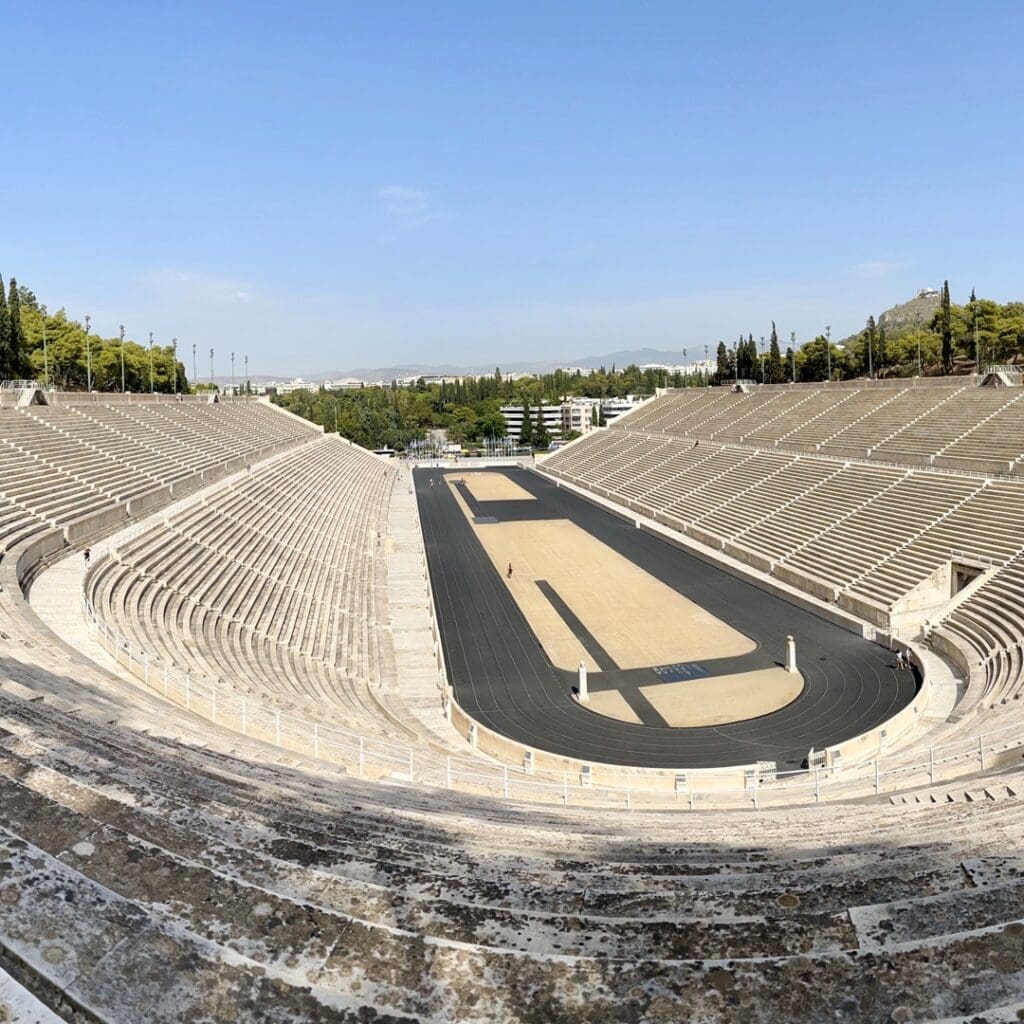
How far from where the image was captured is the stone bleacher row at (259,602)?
14344 mm

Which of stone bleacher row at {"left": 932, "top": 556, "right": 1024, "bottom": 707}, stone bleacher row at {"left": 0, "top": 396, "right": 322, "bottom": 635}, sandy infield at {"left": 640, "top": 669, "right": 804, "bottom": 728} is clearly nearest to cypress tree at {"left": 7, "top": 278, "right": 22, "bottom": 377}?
stone bleacher row at {"left": 0, "top": 396, "right": 322, "bottom": 635}

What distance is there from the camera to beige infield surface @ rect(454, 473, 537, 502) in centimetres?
5406

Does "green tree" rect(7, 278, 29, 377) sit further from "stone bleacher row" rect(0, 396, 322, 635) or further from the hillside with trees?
"stone bleacher row" rect(0, 396, 322, 635)

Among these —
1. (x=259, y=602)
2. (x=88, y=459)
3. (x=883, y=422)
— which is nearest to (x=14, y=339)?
(x=88, y=459)

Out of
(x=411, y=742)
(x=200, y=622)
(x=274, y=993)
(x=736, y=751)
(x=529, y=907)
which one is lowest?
(x=736, y=751)

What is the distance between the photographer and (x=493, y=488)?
198 ft

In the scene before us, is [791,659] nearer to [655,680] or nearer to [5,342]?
[655,680]

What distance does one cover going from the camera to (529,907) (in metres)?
3.22

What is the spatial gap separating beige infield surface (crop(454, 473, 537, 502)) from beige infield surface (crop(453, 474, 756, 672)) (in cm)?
1568

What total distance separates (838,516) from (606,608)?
11.2 m

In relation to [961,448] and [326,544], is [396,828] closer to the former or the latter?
[326,544]

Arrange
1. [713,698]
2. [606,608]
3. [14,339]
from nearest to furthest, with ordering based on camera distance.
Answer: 1. [713,698]
2. [606,608]
3. [14,339]

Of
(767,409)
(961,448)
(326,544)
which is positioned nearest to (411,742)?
(326,544)

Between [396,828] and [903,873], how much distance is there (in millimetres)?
2774
